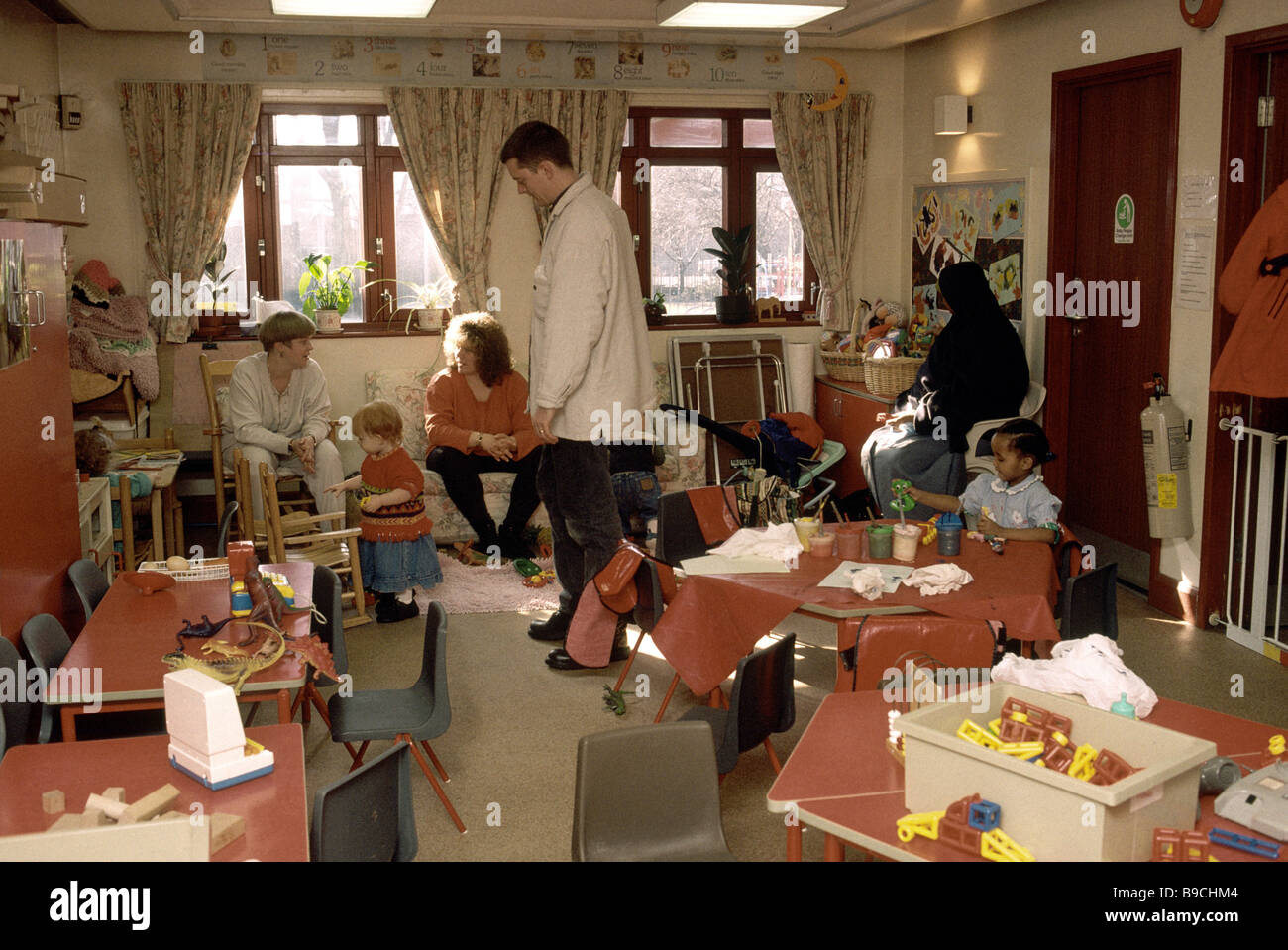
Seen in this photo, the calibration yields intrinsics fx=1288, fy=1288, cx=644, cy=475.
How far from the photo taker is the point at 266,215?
8.09 m

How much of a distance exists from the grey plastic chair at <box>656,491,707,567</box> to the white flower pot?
358 centimetres

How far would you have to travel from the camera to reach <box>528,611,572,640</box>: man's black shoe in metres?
5.91

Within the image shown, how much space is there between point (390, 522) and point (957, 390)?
9.93 ft

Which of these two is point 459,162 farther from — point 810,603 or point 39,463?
point 810,603

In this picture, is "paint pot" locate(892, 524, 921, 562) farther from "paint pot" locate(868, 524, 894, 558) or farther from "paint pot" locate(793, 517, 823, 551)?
"paint pot" locate(793, 517, 823, 551)

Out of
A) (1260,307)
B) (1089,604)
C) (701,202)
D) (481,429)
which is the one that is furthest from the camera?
(701,202)

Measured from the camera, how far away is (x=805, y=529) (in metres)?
4.56

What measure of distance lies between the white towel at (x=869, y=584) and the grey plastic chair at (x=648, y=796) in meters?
1.23

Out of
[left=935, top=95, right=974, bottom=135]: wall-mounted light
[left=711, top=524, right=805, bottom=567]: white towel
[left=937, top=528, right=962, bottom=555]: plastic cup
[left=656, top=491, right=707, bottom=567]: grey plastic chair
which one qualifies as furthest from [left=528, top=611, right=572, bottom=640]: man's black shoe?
[left=935, top=95, right=974, bottom=135]: wall-mounted light

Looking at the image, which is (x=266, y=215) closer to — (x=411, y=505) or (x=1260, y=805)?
(x=411, y=505)

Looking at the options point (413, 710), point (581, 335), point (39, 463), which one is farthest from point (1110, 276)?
point (39, 463)
